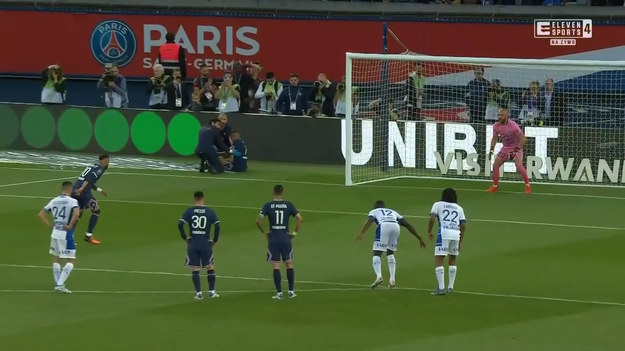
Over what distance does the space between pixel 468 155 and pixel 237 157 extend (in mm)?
6806

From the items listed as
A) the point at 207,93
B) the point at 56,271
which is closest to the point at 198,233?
the point at 56,271

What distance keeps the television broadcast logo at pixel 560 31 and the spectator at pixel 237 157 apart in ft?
33.8

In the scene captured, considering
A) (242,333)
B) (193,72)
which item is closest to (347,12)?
(193,72)

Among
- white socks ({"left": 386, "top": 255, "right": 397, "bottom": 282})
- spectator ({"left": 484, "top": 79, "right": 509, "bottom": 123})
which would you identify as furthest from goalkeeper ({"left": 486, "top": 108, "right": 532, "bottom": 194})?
white socks ({"left": 386, "top": 255, "right": 397, "bottom": 282})

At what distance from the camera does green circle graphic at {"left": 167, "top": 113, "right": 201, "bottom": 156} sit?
45000 millimetres

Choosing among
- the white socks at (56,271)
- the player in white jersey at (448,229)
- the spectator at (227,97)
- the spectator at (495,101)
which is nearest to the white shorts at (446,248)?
the player in white jersey at (448,229)

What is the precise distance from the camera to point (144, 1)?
2004 inches

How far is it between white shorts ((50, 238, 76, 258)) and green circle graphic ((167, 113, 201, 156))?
65.1ft

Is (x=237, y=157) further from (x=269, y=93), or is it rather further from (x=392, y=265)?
(x=392, y=265)

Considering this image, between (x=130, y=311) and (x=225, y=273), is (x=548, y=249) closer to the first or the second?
(x=225, y=273)

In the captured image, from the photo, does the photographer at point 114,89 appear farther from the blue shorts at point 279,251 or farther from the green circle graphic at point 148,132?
the blue shorts at point 279,251

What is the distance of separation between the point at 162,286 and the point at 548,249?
8.45 metres

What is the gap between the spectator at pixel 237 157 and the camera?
42062 millimetres

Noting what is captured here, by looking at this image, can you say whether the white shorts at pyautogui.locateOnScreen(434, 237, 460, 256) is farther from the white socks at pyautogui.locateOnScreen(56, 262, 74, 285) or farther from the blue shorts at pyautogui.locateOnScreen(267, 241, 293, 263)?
the white socks at pyautogui.locateOnScreen(56, 262, 74, 285)
